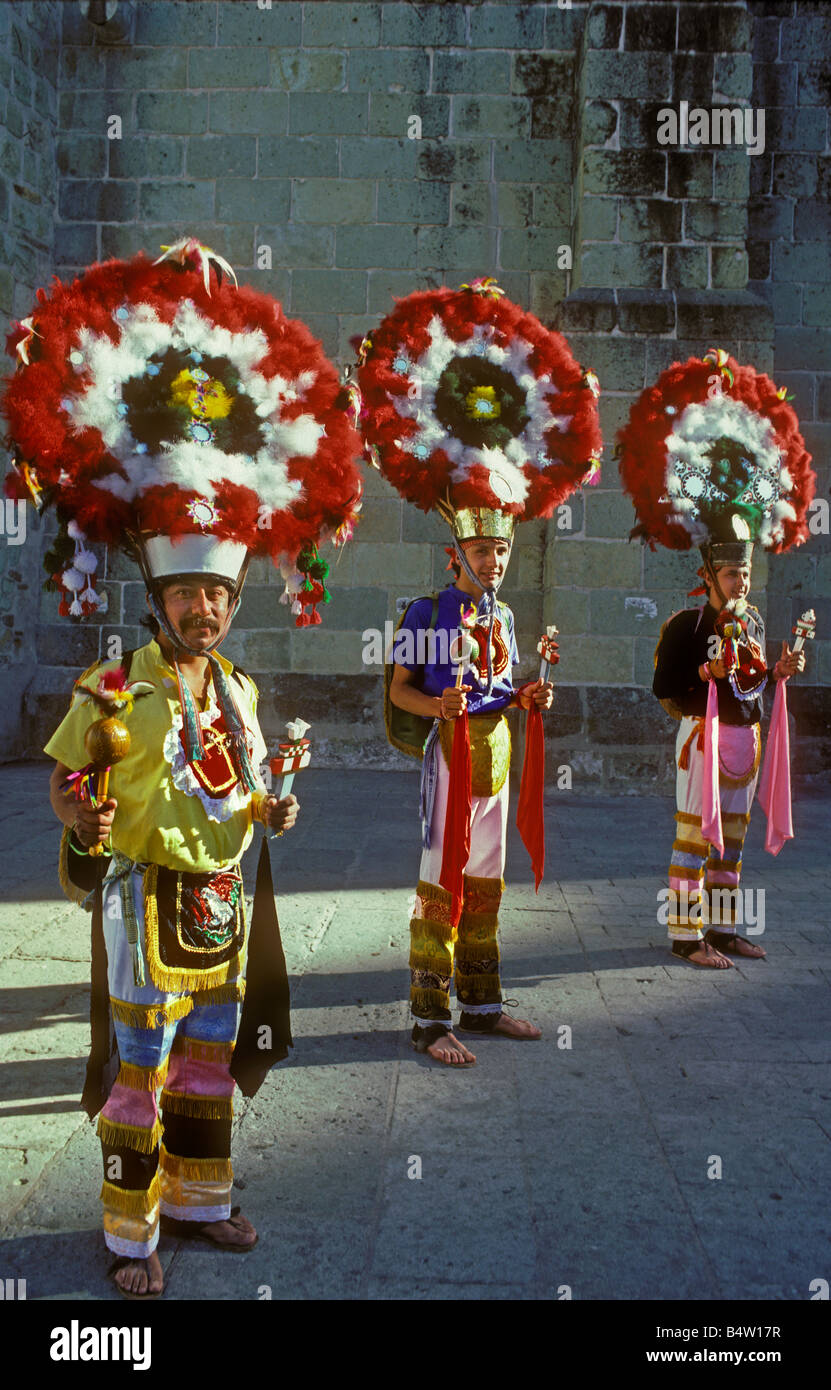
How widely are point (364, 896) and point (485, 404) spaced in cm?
280

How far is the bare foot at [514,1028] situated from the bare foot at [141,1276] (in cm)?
181

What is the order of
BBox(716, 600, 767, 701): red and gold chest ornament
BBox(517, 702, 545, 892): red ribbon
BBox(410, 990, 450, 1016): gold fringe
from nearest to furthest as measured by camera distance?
A: 1. BBox(410, 990, 450, 1016): gold fringe
2. BBox(517, 702, 545, 892): red ribbon
3. BBox(716, 600, 767, 701): red and gold chest ornament

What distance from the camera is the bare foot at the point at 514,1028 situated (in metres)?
4.02

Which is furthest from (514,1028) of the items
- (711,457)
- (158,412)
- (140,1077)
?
(711,457)

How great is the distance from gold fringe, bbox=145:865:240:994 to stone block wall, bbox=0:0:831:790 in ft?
22.7

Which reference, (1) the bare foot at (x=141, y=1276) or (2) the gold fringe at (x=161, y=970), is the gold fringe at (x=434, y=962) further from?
(1) the bare foot at (x=141, y=1276)

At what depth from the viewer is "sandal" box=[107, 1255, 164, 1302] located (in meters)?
2.41

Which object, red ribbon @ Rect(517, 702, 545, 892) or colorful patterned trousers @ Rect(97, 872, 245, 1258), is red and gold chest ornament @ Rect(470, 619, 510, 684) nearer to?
red ribbon @ Rect(517, 702, 545, 892)

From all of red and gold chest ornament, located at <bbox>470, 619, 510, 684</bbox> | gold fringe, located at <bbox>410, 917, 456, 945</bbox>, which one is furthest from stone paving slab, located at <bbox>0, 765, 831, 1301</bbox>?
red and gold chest ornament, located at <bbox>470, 619, 510, 684</bbox>

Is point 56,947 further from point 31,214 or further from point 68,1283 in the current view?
point 31,214

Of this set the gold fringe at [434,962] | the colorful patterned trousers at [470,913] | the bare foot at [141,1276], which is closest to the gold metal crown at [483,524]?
the colorful patterned trousers at [470,913]

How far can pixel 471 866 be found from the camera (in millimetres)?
4082

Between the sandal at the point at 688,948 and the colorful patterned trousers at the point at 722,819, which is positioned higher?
the colorful patterned trousers at the point at 722,819
